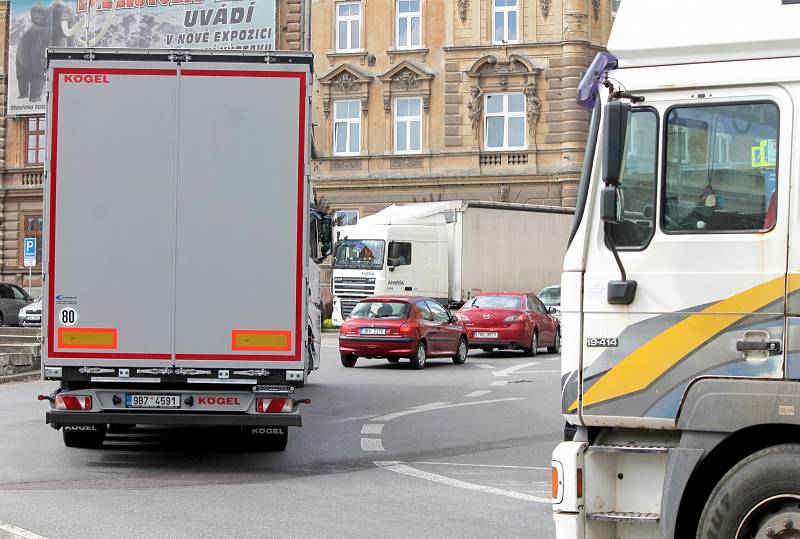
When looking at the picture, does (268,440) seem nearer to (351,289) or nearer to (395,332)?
(395,332)

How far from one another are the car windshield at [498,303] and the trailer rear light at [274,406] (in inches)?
745

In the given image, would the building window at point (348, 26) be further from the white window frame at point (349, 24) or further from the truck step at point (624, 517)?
the truck step at point (624, 517)

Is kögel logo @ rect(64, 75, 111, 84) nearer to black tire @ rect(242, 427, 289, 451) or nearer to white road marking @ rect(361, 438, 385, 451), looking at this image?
black tire @ rect(242, 427, 289, 451)

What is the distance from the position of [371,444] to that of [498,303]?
16.8 meters

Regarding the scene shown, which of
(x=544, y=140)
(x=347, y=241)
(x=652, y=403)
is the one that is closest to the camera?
(x=652, y=403)

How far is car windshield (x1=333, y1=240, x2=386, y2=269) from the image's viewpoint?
39.4 m

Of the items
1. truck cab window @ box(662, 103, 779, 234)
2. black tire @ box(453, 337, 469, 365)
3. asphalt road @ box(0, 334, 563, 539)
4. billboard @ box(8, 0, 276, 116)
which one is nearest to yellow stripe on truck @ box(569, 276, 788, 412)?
truck cab window @ box(662, 103, 779, 234)

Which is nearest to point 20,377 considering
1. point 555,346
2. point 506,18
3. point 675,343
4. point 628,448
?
point 555,346

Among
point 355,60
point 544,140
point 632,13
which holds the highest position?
point 355,60

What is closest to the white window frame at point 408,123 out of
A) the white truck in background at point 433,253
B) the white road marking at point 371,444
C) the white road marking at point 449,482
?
the white truck in background at point 433,253

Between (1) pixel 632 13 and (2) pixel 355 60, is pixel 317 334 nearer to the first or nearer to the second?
(1) pixel 632 13

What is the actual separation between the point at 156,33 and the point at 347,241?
14573 millimetres

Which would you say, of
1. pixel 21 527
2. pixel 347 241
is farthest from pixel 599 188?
pixel 347 241

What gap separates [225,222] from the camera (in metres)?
12.7
